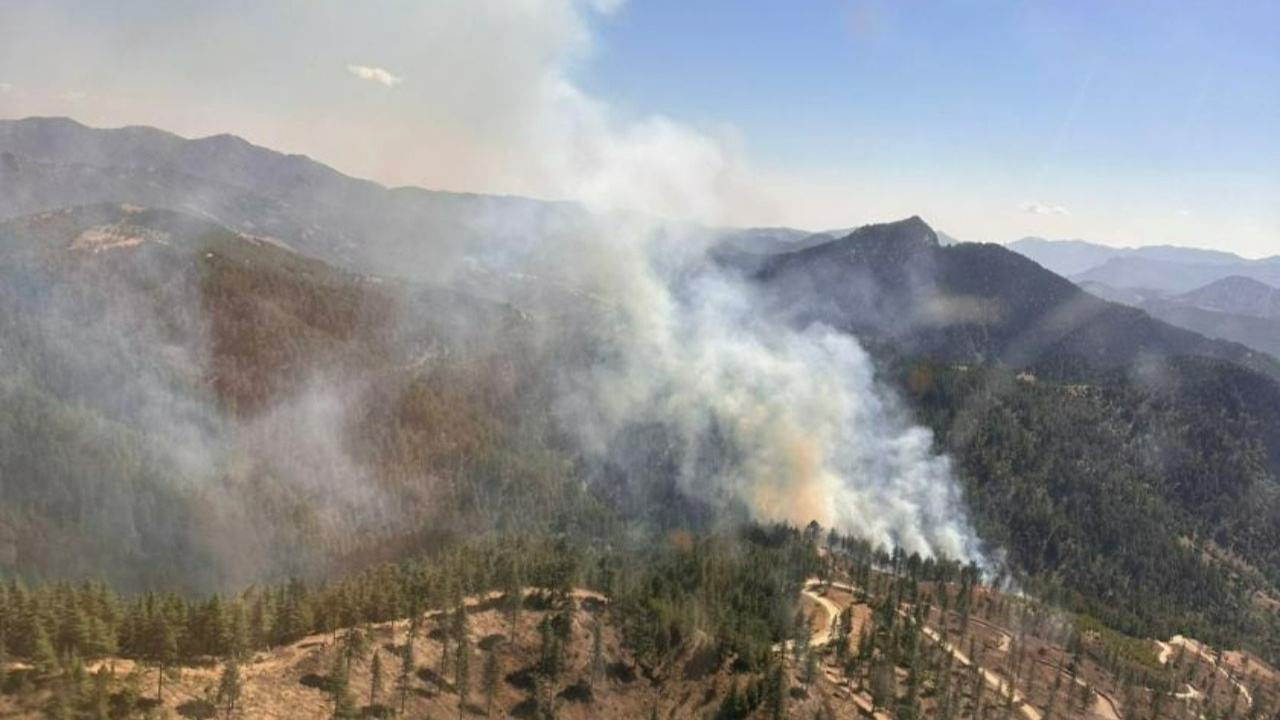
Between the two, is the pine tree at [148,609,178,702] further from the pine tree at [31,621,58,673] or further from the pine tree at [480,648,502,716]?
the pine tree at [480,648,502,716]

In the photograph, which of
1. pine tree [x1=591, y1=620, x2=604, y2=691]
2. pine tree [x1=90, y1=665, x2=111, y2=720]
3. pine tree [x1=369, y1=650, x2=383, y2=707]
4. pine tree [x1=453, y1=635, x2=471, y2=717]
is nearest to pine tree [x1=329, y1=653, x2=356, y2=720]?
pine tree [x1=369, y1=650, x2=383, y2=707]

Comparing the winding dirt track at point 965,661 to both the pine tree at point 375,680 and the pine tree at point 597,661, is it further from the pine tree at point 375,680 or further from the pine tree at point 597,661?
the pine tree at point 375,680

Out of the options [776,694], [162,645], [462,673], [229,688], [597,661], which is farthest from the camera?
[597,661]

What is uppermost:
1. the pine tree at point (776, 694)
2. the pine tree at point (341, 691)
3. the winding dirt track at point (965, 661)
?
the pine tree at point (341, 691)

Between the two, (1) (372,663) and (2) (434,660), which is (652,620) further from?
(1) (372,663)

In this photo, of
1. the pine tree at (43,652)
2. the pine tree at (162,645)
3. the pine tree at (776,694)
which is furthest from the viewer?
the pine tree at (776,694)

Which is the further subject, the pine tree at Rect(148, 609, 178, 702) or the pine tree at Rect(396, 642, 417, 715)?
the pine tree at Rect(396, 642, 417, 715)

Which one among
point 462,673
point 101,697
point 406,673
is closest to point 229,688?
point 101,697

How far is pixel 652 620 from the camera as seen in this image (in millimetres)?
138875

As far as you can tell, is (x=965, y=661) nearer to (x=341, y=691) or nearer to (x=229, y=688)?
(x=341, y=691)

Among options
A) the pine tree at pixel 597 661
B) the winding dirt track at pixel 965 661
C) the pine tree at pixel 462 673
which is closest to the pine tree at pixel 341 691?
the pine tree at pixel 462 673

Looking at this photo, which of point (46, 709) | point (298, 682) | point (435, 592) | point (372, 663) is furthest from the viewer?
point (435, 592)

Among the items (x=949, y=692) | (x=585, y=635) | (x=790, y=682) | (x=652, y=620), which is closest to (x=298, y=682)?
(x=585, y=635)

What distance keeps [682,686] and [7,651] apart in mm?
91677
